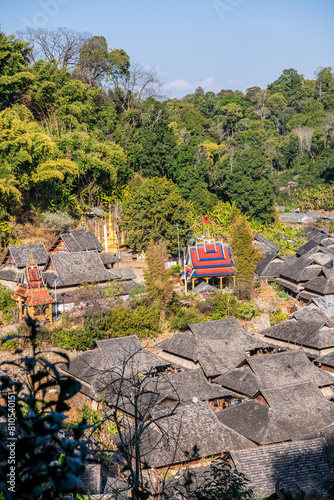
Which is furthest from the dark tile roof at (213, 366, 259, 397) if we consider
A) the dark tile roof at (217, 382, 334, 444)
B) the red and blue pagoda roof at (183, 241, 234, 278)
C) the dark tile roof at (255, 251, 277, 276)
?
the dark tile roof at (255, 251, 277, 276)

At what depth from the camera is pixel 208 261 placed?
36312 millimetres

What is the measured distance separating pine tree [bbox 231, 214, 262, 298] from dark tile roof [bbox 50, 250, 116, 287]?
8892mm

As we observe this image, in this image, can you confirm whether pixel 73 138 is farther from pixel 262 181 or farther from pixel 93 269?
pixel 262 181

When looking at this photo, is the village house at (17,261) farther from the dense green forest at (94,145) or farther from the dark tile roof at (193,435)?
the dark tile roof at (193,435)

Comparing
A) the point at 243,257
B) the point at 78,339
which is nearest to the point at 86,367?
the point at 78,339

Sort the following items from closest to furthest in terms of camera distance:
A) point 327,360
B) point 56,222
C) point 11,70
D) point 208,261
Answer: point 327,360 < point 208,261 < point 56,222 < point 11,70

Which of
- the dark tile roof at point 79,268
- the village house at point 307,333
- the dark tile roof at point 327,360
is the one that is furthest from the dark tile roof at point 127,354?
the dark tile roof at point 327,360

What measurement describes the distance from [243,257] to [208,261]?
249 cm

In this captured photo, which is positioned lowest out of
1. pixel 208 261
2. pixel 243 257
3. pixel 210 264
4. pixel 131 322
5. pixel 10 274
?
pixel 131 322

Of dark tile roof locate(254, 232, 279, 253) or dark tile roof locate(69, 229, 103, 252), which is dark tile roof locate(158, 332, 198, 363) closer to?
dark tile roof locate(69, 229, 103, 252)

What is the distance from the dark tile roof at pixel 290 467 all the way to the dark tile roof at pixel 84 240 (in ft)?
77.1

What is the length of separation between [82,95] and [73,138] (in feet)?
19.1

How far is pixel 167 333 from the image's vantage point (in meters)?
31.1

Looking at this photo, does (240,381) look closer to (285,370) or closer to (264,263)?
(285,370)
